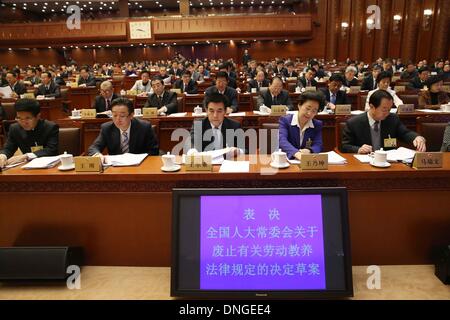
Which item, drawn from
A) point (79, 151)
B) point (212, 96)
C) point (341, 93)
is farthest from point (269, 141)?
point (341, 93)

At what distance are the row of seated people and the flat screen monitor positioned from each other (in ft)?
4.61

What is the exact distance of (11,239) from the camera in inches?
58.7

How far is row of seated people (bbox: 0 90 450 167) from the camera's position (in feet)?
8.68

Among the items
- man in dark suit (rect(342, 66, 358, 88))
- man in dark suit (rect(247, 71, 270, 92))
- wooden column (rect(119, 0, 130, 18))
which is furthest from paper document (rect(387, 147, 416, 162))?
wooden column (rect(119, 0, 130, 18))

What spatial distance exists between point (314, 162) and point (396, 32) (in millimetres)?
14409

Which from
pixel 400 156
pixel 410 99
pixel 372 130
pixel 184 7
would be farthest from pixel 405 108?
pixel 184 7

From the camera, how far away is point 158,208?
143 cm

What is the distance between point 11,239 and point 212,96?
Answer: 1.55 metres

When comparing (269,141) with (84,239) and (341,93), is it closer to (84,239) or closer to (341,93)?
(84,239)

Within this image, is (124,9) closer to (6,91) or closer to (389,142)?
(6,91)

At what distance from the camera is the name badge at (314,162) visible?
57.2 inches

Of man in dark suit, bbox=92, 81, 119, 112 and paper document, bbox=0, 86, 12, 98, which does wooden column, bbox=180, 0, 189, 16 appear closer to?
paper document, bbox=0, 86, 12, 98

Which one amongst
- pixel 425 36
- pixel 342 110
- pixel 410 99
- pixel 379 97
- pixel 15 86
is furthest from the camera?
pixel 425 36
